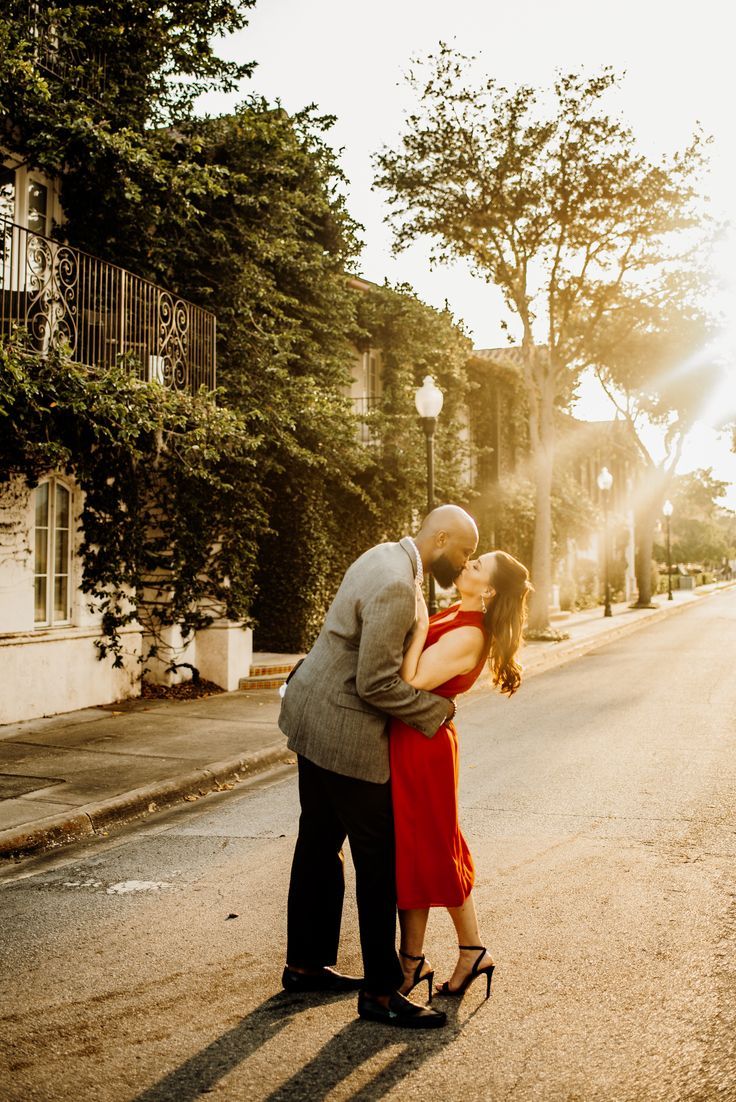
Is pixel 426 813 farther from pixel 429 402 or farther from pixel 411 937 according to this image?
pixel 429 402

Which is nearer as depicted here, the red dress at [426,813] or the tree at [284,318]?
the red dress at [426,813]

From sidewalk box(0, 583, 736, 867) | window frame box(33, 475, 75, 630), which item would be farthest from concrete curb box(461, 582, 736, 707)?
window frame box(33, 475, 75, 630)

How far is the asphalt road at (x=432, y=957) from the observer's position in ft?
10.2

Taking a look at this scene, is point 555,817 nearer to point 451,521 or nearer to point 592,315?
point 451,521

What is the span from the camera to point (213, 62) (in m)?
12.8

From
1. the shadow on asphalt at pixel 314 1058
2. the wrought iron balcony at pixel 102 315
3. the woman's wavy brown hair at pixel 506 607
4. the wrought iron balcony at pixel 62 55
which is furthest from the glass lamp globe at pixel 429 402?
the shadow on asphalt at pixel 314 1058

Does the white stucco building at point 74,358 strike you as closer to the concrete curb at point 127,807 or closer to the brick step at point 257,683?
the brick step at point 257,683

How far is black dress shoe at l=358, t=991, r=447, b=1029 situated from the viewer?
3.46m

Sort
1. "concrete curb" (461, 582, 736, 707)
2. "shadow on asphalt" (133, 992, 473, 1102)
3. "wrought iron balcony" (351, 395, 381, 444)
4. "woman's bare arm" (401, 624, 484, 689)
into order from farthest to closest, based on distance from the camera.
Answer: "wrought iron balcony" (351, 395, 381, 444) < "concrete curb" (461, 582, 736, 707) < "woman's bare arm" (401, 624, 484, 689) < "shadow on asphalt" (133, 992, 473, 1102)

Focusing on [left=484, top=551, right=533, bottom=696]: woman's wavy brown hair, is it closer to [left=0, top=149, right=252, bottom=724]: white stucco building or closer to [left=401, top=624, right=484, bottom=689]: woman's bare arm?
[left=401, top=624, right=484, bottom=689]: woman's bare arm

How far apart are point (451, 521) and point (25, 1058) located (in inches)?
92.4

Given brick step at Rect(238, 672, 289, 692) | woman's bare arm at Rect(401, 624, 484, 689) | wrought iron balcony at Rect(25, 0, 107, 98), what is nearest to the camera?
woman's bare arm at Rect(401, 624, 484, 689)

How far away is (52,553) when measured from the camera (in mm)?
11031

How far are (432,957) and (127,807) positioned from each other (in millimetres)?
3443
